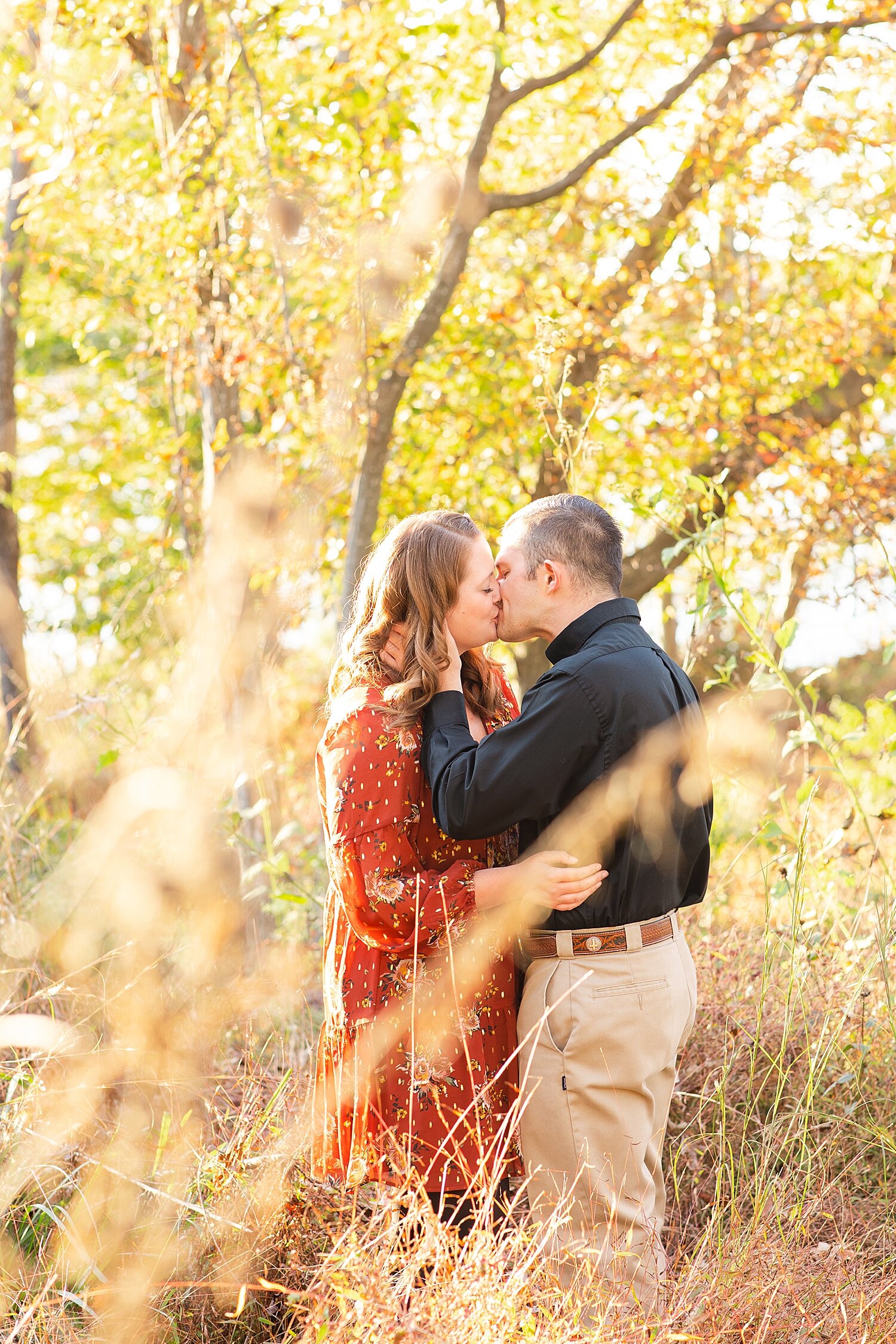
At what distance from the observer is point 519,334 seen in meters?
6.73

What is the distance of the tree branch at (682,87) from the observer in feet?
17.3

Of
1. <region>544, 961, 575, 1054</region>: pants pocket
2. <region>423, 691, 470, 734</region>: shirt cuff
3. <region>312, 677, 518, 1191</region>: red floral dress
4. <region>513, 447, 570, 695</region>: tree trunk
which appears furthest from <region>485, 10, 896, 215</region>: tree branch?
<region>544, 961, 575, 1054</region>: pants pocket

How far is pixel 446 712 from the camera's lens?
244 centimetres

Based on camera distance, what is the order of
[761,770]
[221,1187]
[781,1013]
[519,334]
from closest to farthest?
[221,1187]
[781,1013]
[761,770]
[519,334]

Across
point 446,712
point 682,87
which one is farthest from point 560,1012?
point 682,87

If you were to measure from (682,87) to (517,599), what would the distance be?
4.05 m

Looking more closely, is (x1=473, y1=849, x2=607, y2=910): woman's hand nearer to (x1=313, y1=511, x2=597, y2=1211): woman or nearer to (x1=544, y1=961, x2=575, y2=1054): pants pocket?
(x1=313, y1=511, x2=597, y2=1211): woman

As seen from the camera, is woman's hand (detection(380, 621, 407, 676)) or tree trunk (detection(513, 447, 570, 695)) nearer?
woman's hand (detection(380, 621, 407, 676))

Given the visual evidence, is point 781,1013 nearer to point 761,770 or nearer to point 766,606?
point 761,770

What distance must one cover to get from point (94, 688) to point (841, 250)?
5392mm

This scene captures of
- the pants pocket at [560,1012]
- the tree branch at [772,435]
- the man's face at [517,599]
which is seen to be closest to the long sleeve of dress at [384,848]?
the pants pocket at [560,1012]

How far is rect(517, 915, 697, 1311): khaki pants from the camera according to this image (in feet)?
7.84

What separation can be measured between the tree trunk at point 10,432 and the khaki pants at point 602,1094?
5922mm

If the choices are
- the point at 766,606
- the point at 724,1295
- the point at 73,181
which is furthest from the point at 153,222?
the point at 724,1295
